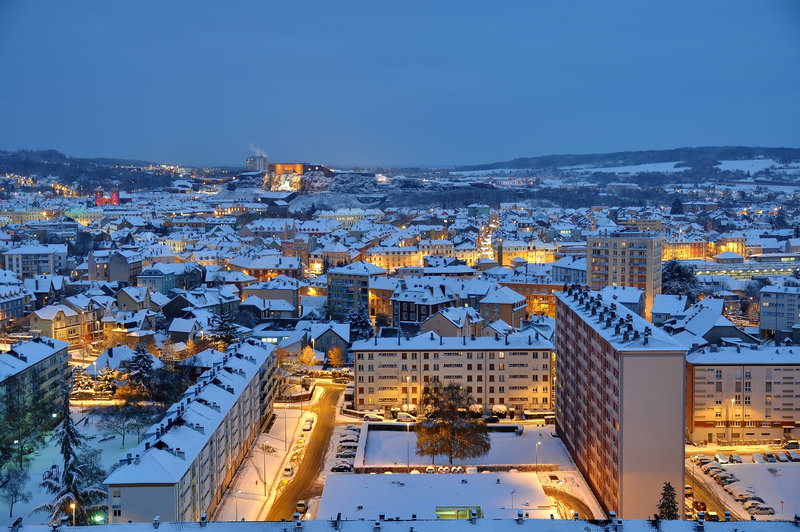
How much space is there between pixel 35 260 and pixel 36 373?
17.1 m

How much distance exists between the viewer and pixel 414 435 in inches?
475

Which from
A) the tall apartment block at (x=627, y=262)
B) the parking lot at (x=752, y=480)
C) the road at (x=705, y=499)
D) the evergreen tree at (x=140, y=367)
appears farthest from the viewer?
the tall apartment block at (x=627, y=262)

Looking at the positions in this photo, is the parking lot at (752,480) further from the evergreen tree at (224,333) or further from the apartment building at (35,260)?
the apartment building at (35,260)

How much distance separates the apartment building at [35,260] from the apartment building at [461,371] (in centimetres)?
1823

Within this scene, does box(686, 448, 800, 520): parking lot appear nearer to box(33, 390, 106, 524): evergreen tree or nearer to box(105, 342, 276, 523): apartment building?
box(105, 342, 276, 523): apartment building

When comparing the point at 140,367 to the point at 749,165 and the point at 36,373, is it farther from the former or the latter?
the point at 749,165

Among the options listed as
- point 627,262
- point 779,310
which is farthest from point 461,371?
point 779,310

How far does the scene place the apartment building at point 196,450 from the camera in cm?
798

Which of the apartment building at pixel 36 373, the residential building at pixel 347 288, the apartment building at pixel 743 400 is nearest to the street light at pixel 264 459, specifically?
the apartment building at pixel 36 373

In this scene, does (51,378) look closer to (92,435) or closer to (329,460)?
(92,435)

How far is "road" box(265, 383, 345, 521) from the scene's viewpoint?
380 inches

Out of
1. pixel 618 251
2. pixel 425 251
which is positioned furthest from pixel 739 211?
pixel 618 251

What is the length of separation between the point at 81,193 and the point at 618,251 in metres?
54.6

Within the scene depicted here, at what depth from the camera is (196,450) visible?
28.6 feet
